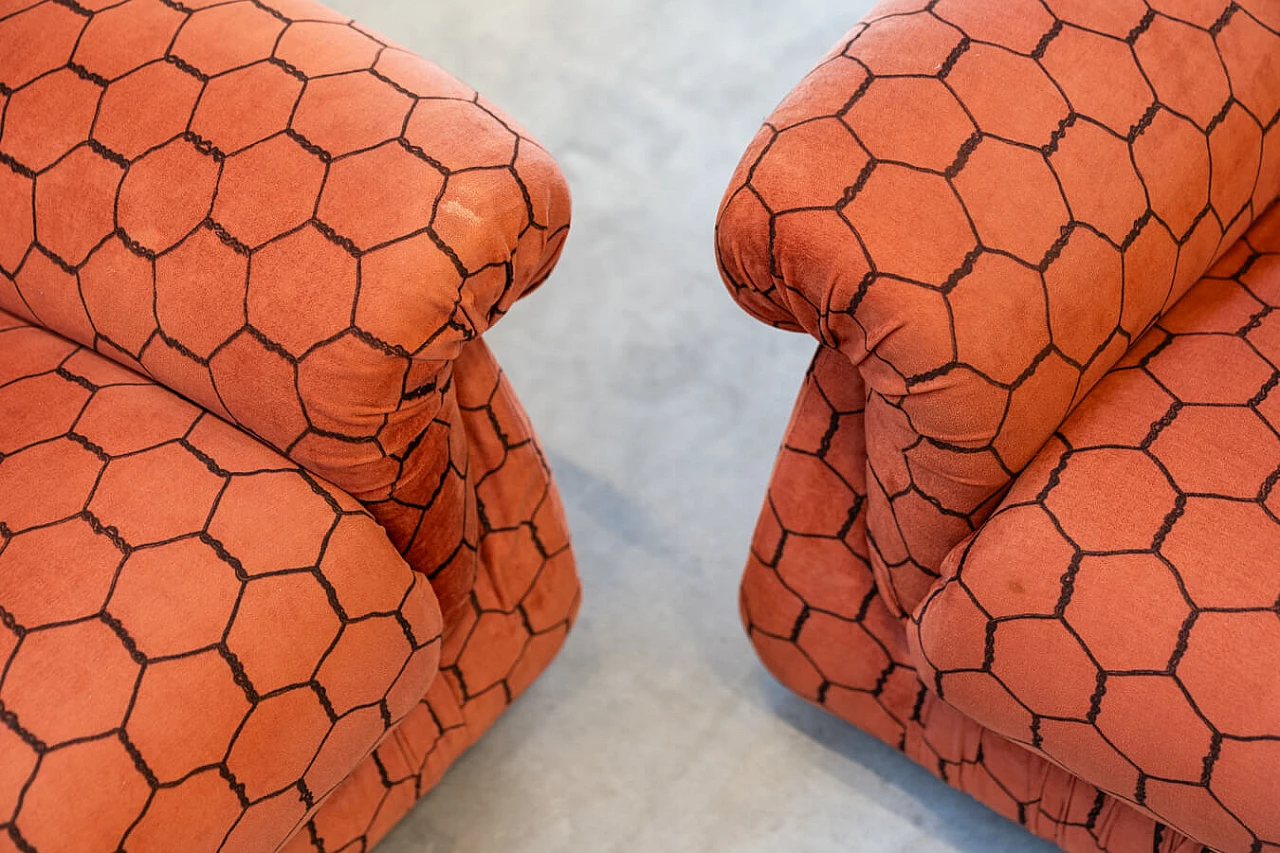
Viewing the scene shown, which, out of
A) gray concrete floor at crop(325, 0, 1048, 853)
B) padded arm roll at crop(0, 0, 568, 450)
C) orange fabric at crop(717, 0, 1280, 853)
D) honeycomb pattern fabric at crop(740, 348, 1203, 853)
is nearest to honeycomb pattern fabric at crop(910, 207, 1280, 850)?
orange fabric at crop(717, 0, 1280, 853)

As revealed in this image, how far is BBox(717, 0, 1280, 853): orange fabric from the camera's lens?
0.88m

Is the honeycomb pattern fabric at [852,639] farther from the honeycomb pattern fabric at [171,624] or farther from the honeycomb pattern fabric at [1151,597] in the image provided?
A: the honeycomb pattern fabric at [171,624]

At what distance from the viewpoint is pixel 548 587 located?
1240 mm

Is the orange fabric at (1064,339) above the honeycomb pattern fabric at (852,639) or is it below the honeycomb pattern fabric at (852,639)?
above

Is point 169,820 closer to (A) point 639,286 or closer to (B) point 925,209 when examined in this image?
(B) point 925,209

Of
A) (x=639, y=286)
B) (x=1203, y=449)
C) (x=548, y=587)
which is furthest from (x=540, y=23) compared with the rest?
(x=1203, y=449)

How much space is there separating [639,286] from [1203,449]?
89 centimetres

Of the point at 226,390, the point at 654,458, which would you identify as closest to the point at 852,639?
the point at 654,458

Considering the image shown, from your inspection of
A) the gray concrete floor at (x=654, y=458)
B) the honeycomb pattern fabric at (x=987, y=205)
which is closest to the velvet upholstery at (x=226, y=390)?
the honeycomb pattern fabric at (x=987, y=205)

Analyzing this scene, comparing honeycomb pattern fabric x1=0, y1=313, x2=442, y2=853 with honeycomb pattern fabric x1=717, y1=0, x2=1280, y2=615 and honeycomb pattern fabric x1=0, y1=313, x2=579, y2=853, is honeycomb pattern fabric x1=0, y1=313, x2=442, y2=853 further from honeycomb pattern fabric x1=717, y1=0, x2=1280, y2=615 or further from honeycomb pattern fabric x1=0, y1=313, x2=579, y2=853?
honeycomb pattern fabric x1=717, y1=0, x2=1280, y2=615

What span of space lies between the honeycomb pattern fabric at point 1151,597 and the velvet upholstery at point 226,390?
0.44 meters

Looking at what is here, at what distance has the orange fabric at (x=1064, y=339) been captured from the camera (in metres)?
0.88

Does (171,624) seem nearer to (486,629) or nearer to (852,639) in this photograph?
(486,629)

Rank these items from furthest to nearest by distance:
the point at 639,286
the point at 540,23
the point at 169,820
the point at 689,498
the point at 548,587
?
the point at 540,23 → the point at 639,286 → the point at 689,498 → the point at 548,587 → the point at 169,820
